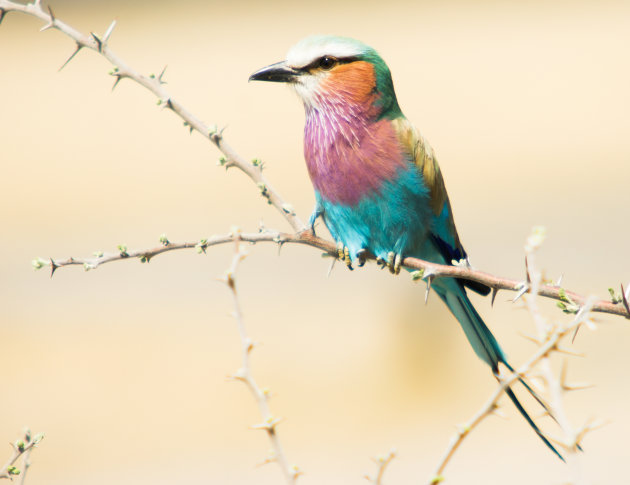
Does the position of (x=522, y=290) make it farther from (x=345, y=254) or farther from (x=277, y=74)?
(x=277, y=74)

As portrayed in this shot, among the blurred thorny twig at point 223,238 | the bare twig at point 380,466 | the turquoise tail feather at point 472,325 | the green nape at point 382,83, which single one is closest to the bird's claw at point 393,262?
the turquoise tail feather at point 472,325

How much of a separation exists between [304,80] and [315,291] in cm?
626

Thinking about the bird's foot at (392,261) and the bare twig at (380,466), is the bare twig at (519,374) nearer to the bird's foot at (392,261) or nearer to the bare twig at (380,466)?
the bare twig at (380,466)

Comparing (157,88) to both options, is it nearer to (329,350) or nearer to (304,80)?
(304,80)

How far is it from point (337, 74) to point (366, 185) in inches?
18.0

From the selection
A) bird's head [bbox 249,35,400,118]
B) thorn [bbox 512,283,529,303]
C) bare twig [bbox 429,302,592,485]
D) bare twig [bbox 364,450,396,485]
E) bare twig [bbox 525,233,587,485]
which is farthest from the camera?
bird's head [bbox 249,35,400,118]

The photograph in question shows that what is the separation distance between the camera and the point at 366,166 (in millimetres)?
2918

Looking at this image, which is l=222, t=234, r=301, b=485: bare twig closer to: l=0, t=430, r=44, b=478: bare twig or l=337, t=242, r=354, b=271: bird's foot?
l=0, t=430, r=44, b=478: bare twig

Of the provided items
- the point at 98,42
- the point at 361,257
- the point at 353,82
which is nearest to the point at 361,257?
the point at 361,257

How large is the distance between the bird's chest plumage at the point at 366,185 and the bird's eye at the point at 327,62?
0.61 feet

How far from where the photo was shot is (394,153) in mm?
2961

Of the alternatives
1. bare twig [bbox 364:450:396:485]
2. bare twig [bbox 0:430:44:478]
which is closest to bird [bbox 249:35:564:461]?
bare twig [bbox 0:430:44:478]

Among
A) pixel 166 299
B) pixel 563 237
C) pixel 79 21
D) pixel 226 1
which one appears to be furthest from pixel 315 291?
pixel 79 21

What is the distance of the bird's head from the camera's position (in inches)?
118
